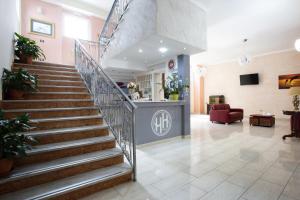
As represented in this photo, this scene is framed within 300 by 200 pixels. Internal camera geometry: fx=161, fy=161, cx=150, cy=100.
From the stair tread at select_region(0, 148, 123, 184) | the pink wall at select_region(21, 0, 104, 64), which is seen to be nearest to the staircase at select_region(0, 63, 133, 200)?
the stair tread at select_region(0, 148, 123, 184)

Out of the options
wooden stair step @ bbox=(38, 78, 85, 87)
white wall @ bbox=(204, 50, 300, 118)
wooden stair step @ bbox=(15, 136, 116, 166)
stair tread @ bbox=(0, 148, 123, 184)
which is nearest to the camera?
stair tread @ bbox=(0, 148, 123, 184)

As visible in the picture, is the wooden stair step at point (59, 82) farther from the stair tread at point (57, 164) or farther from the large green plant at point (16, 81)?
the stair tread at point (57, 164)

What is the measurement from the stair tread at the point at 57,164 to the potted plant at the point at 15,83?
1.66 meters

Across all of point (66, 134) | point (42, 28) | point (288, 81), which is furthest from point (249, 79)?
point (42, 28)

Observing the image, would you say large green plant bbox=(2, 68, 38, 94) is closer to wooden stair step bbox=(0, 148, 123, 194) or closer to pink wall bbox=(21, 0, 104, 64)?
wooden stair step bbox=(0, 148, 123, 194)

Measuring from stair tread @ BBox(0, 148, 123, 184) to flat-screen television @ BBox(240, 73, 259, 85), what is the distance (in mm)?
9441

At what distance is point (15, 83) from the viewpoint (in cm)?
293

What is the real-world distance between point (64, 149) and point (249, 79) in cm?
1019

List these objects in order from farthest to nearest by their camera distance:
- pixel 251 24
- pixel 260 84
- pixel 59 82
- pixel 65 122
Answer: pixel 260 84 < pixel 251 24 < pixel 59 82 < pixel 65 122

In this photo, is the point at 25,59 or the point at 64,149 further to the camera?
the point at 25,59

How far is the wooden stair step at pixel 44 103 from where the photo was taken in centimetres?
285

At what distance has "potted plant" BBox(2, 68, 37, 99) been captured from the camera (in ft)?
9.57

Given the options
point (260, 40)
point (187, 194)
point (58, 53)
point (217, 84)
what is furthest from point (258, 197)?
point (217, 84)

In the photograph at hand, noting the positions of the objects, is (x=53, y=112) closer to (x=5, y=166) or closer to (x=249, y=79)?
(x=5, y=166)
